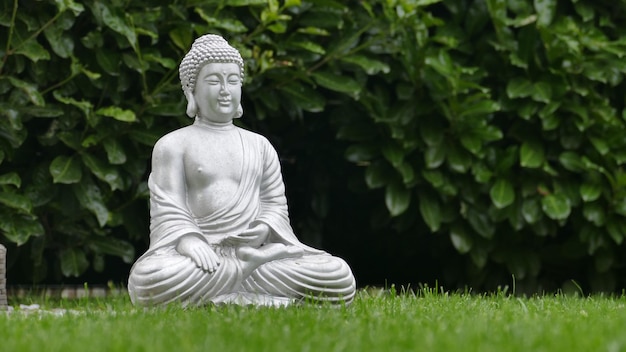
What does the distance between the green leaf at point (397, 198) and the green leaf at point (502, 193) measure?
2.09 feet

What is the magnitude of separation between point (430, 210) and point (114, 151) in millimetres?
2400

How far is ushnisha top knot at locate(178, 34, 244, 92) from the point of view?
5.96m

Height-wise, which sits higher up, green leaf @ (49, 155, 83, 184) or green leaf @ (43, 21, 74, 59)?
green leaf @ (43, 21, 74, 59)

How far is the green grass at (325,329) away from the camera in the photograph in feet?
13.4

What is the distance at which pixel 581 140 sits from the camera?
8.15 metres

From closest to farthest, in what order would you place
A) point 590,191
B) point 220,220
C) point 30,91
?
point 220,220 → point 30,91 → point 590,191

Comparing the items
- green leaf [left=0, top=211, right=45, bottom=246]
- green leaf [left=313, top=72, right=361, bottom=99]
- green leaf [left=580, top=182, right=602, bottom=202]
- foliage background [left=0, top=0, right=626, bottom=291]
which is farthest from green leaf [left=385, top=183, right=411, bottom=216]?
green leaf [left=0, top=211, right=45, bottom=246]

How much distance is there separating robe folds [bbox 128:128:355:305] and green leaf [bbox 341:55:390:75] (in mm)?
1924

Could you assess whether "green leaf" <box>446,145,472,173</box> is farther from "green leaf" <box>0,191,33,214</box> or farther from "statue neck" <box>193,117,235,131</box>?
"green leaf" <box>0,191,33,214</box>

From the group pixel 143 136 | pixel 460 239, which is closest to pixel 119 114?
pixel 143 136

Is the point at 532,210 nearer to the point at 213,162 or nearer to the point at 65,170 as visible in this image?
the point at 213,162

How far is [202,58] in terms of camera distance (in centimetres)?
596

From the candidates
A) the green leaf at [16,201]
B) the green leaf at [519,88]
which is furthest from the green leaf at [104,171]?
the green leaf at [519,88]

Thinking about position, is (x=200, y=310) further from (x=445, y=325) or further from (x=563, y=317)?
(x=563, y=317)
